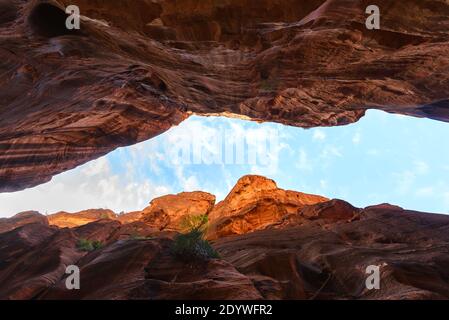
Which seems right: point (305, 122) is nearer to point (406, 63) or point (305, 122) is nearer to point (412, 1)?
point (406, 63)

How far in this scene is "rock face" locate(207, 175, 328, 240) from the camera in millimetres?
29188

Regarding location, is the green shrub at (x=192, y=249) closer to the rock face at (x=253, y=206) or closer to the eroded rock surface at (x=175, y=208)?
the rock face at (x=253, y=206)

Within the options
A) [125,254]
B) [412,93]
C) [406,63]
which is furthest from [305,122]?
[125,254]

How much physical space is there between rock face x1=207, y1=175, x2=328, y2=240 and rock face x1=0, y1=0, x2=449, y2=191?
1026 centimetres

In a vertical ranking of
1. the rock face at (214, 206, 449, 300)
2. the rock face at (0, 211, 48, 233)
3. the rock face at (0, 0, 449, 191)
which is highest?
the rock face at (0, 0, 449, 191)

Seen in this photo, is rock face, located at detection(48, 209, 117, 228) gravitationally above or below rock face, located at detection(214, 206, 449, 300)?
above

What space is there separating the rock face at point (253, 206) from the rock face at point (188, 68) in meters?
10.3

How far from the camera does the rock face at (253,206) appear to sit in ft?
95.8

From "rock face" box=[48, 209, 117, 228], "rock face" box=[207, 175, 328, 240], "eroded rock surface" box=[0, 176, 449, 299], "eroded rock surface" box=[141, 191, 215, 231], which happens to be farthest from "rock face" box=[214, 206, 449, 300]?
"rock face" box=[48, 209, 117, 228]

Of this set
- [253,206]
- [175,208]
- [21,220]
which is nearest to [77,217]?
[21,220]

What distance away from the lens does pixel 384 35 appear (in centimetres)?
1402

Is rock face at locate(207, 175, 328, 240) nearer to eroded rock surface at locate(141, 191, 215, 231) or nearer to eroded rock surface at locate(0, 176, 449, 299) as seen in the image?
eroded rock surface at locate(141, 191, 215, 231)
